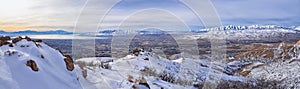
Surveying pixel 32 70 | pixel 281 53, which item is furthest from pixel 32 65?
pixel 281 53

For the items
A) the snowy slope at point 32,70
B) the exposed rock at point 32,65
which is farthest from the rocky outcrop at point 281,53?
the exposed rock at point 32,65

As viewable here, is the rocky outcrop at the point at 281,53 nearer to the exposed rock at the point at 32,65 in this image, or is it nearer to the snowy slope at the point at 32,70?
the snowy slope at the point at 32,70

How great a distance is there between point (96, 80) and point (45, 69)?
178 cm

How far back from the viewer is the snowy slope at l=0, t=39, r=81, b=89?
6.71m

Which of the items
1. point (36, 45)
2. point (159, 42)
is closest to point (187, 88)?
point (36, 45)

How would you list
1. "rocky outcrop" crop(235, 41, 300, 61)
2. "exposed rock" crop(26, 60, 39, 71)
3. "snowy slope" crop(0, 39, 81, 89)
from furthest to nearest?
"rocky outcrop" crop(235, 41, 300, 61) < "exposed rock" crop(26, 60, 39, 71) < "snowy slope" crop(0, 39, 81, 89)

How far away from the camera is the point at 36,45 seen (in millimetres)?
8797

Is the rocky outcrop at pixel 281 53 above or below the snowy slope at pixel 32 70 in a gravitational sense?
below

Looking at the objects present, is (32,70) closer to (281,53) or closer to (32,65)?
(32,65)

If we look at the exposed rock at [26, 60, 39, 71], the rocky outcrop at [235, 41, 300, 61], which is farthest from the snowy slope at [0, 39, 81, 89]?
the rocky outcrop at [235, 41, 300, 61]

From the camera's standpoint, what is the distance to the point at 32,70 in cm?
730

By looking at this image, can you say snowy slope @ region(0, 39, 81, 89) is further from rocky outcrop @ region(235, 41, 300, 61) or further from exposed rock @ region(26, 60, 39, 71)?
rocky outcrop @ region(235, 41, 300, 61)

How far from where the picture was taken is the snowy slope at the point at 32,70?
6710 millimetres

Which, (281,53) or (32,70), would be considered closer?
(32,70)
